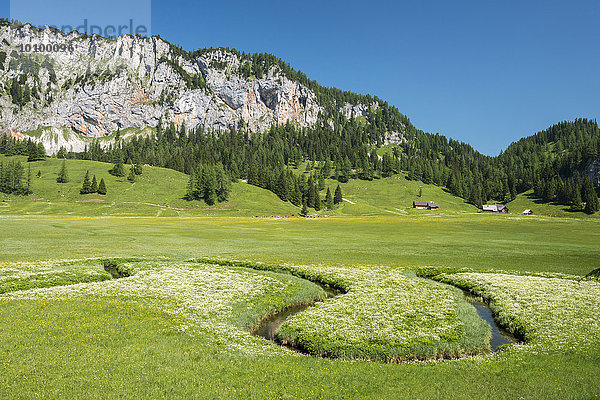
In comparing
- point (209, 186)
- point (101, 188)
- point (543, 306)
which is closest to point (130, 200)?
point (101, 188)

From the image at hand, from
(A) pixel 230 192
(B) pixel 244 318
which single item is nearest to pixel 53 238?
(B) pixel 244 318

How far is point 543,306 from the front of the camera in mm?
22109

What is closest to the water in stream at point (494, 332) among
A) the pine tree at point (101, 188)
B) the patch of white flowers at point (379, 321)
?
the patch of white flowers at point (379, 321)

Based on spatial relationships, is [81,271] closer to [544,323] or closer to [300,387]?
[300,387]

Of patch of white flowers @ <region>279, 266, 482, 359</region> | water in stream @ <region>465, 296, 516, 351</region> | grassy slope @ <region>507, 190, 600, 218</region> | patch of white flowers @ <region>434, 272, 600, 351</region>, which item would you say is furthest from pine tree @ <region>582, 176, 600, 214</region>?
water in stream @ <region>465, 296, 516, 351</region>

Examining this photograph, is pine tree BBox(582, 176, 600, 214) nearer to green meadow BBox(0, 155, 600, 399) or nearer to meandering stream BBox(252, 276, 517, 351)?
green meadow BBox(0, 155, 600, 399)

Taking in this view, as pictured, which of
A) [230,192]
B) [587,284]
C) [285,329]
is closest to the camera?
[285,329]

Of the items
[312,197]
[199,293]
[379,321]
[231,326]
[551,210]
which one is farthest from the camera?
[312,197]

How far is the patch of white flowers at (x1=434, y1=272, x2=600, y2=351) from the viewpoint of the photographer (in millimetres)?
16844

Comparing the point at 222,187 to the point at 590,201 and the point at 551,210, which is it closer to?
the point at 551,210

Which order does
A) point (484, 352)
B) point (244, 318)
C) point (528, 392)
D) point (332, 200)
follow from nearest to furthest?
point (528, 392)
point (484, 352)
point (244, 318)
point (332, 200)

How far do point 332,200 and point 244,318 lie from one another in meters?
175

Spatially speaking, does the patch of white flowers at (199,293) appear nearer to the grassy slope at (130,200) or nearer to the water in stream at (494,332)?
the water in stream at (494,332)

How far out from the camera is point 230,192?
568 ft
